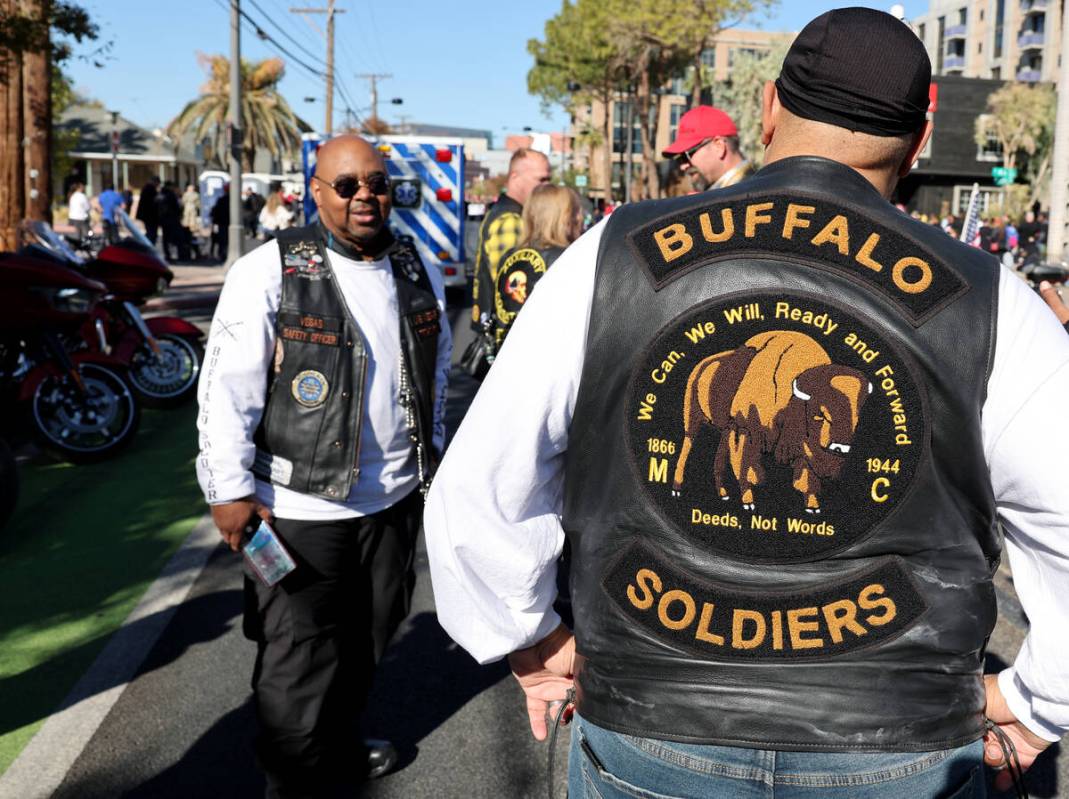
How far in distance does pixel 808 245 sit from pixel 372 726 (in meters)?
2.92

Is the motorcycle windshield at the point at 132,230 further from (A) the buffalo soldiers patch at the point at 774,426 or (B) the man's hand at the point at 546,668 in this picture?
(A) the buffalo soldiers patch at the point at 774,426

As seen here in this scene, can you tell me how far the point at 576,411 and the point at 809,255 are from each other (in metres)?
0.40

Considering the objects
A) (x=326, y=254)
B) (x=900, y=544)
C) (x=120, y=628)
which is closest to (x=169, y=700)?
(x=120, y=628)

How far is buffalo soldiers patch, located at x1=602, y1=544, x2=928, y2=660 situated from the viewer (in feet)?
5.19

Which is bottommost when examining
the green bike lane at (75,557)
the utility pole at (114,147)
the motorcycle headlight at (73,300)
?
the green bike lane at (75,557)

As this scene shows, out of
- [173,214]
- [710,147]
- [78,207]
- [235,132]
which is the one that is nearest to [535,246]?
[710,147]

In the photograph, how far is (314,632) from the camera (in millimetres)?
3240

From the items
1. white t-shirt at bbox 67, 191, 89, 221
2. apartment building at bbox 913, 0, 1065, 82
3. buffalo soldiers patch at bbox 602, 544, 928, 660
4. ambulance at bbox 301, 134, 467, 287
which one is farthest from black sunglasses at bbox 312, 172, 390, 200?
apartment building at bbox 913, 0, 1065, 82

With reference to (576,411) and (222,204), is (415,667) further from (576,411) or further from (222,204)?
(222,204)

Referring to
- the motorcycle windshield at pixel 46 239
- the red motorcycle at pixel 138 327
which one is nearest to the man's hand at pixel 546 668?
the red motorcycle at pixel 138 327

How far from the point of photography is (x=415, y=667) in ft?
14.9

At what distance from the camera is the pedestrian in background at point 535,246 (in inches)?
207

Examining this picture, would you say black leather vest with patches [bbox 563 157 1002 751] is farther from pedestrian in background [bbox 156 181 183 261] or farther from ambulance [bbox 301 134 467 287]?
pedestrian in background [bbox 156 181 183 261]

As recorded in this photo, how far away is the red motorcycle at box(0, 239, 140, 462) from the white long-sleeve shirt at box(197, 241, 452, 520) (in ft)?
15.9
